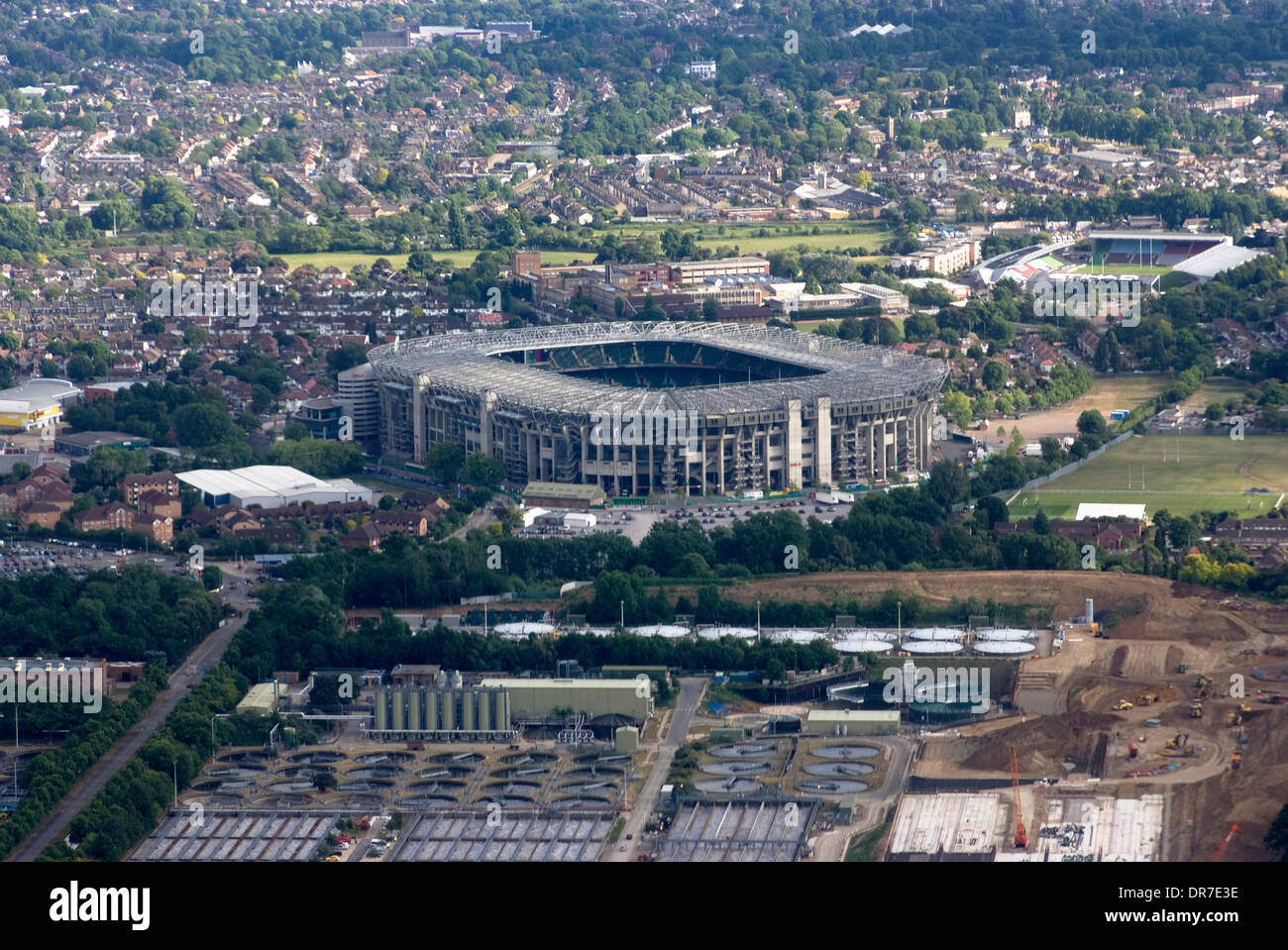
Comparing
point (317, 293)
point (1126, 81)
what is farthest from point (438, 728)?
point (1126, 81)

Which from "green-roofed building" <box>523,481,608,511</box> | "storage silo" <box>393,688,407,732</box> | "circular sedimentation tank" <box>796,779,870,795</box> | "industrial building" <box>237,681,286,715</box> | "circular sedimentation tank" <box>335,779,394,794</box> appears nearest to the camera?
"circular sedimentation tank" <box>796,779,870,795</box>

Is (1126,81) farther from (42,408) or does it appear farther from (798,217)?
(42,408)

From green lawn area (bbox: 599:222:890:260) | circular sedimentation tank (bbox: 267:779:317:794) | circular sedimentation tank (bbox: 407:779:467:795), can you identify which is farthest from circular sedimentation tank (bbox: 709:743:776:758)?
green lawn area (bbox: 599:222:890:260)

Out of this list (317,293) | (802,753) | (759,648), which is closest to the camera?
(802,753)

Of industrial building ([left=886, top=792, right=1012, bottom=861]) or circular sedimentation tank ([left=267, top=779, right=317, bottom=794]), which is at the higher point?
industrial building ([left=886, top=792, right=1012, bottom=861])

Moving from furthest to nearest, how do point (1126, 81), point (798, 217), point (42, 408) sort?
point (1126, 81) < point (798, 217) < point (42, 408)

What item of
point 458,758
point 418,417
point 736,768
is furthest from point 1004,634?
point 418,417

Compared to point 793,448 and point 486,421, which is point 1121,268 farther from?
point 486,421

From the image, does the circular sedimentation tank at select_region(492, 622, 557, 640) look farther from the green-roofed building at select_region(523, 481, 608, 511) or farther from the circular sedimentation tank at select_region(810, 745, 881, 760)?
the green-roofed building at select_region(523, 481, 608, 511)
